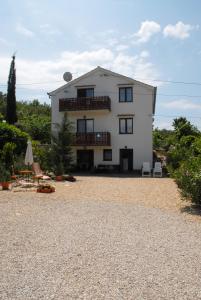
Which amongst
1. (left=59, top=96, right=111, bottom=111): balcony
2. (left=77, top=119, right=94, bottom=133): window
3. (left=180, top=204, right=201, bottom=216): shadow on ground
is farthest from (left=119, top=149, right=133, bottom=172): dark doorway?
(left=180, top=204, right=201, bottom=216): shadow on ground

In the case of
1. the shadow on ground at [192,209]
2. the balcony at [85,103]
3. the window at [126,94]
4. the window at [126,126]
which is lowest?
the shadow on ground at [192,209]

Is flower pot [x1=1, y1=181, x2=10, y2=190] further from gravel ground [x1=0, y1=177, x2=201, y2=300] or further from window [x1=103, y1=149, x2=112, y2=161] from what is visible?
window [x1=103, y1=149, x2=112, y2=161]

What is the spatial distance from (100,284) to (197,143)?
8503 millimetres

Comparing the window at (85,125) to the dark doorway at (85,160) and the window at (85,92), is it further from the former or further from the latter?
the window at (85,92)

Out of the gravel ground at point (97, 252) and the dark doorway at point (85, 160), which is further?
the dark doorway at point (85, 160)

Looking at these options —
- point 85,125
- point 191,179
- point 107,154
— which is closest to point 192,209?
point 191,179

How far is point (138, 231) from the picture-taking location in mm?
8461

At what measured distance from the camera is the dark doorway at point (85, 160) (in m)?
33.3

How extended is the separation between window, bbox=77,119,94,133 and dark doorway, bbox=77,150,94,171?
1.88 m

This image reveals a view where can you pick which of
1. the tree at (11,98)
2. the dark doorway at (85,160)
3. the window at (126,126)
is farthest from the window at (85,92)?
the tree at (11,98)

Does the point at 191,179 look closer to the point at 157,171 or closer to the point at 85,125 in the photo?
the point at 157,171

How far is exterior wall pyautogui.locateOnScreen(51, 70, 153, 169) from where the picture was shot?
31.9 meters

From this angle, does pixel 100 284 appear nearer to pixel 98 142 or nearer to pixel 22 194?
pixel 22 194

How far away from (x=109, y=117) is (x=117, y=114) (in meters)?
0.75
